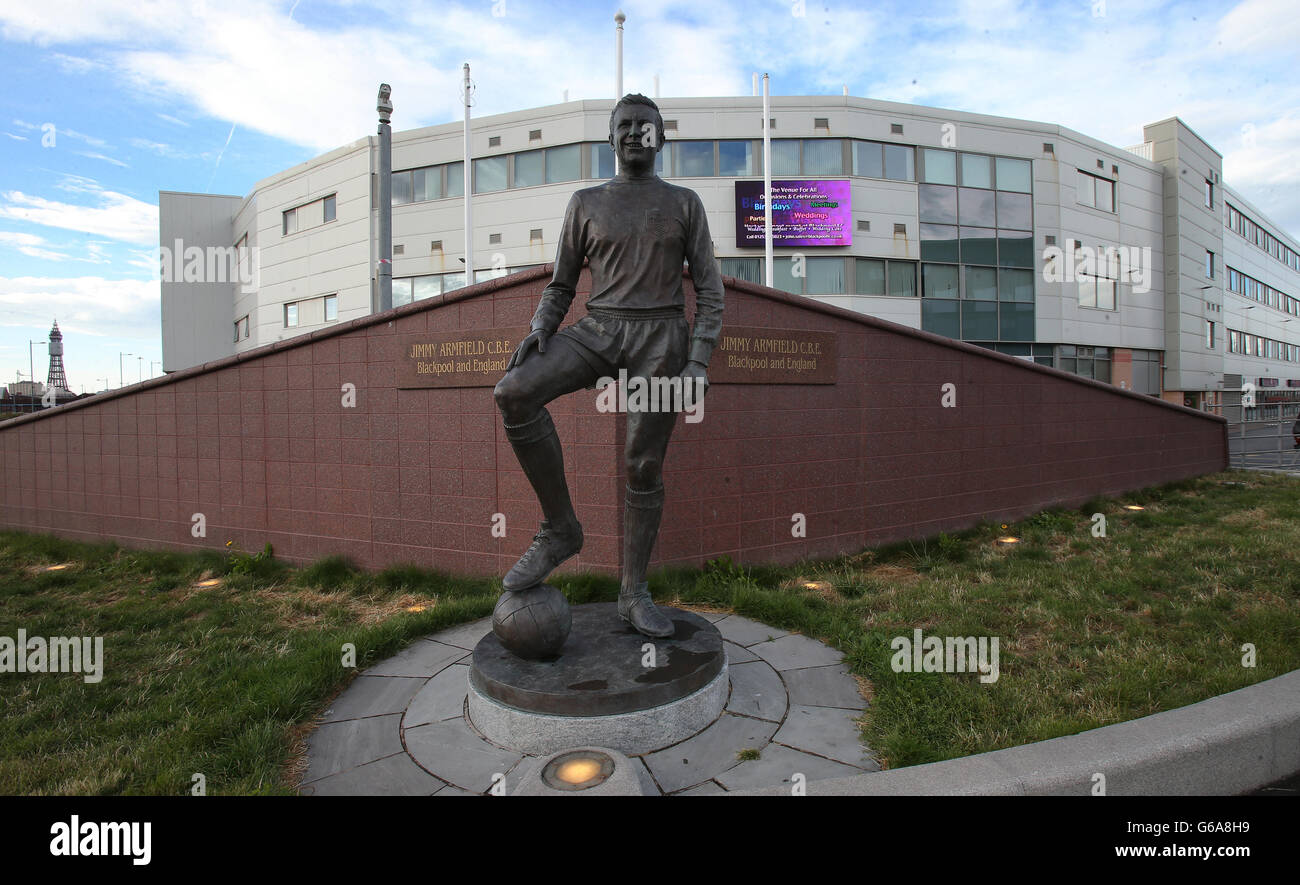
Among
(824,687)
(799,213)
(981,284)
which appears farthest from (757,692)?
(981,284)

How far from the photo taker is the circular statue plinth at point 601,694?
2881 millimetres

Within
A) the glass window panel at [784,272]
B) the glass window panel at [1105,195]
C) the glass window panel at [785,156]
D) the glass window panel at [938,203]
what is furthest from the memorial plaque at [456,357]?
the glass window panel at [1105,195]

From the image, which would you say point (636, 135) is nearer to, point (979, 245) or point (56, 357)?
point (979, 245)

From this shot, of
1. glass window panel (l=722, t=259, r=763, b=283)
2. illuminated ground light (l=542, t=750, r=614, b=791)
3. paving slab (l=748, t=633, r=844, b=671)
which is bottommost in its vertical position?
paving slab (l=748, t=633, r=844, b=671)

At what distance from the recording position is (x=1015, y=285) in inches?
904

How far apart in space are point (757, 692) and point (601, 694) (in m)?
0.97

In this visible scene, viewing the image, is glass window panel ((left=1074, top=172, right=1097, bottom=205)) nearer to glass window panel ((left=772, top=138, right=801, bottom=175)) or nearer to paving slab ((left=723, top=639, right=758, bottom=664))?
glass window panel ((left=772, top=138, right=801, bottom=175))

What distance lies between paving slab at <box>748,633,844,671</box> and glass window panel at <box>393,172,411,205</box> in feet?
76.3

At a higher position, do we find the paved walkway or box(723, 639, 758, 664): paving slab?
box(723, 639, 758, 664): paving slab

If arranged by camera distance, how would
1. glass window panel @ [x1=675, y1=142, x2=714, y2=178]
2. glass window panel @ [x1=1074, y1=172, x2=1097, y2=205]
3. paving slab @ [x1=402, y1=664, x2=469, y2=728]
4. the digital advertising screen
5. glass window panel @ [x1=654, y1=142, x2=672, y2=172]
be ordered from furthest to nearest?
glass window panel @ [x1=1074, y1=172, x2=1097, y2=205]
glass window panel @ [x1=675, y1=142, x2=714, y2=178]
glass window panel @ [x1=654, y1=142, x2=672, y2=172]
the digital advertising screen
paving slab @ [x1=402, y1=664, x2=469, y2=728]

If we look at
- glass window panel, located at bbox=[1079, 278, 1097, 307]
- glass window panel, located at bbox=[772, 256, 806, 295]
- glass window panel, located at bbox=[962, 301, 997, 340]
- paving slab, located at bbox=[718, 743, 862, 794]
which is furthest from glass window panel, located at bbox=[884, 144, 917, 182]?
paving slab, located at bbox=[718, 743, 862, 794]

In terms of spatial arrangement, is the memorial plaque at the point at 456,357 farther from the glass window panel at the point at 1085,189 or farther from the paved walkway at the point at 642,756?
the glass window panel at the point at 1085,189

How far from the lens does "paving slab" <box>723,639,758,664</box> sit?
12.6 feet
